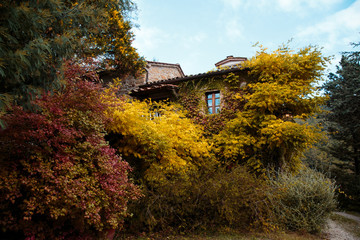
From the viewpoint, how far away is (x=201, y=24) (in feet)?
32.4

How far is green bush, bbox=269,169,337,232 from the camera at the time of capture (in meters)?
5.73

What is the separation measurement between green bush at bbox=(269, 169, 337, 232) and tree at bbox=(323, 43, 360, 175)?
20.9ft

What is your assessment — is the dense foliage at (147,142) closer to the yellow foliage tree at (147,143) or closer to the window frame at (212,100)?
the yellow foliage tree at (147,143)

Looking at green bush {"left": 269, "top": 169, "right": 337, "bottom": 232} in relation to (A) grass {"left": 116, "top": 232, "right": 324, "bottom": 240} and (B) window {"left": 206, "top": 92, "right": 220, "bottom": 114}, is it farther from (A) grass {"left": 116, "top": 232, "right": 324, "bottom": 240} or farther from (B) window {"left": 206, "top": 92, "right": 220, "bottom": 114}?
(B) window {"left": 206, "top": 92, "right": 220, "bottom": 114}

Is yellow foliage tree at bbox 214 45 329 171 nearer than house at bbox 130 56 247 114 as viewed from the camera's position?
Yes

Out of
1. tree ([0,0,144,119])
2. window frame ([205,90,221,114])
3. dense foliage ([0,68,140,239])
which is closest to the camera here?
tree ([0,0,144,119])

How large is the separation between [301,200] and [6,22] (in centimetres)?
758

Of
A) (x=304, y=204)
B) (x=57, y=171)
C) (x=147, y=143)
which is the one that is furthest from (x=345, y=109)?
(x=57, y=171)

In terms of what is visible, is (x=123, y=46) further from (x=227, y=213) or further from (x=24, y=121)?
(x=227, y=213)

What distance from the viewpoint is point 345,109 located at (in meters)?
11.3

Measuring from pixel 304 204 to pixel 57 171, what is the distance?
20.8ft

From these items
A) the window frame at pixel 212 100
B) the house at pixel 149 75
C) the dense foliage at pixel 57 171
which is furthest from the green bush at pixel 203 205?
the house at pixel 149 75

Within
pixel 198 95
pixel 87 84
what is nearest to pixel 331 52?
pixel 198 95

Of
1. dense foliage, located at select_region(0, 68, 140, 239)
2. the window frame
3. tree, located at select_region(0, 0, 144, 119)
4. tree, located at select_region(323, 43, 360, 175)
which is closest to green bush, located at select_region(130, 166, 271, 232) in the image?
dense foliage, located at select_region(0, 68, 140, 239)
